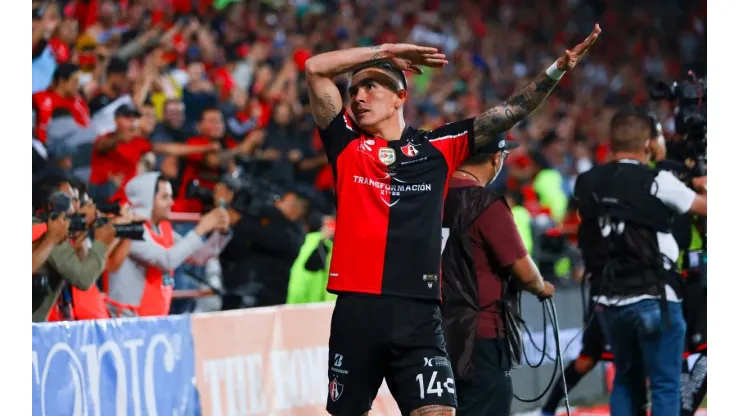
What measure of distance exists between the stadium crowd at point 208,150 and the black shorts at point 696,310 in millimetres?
2938

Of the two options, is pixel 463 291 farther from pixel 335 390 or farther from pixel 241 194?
pixel 241 194

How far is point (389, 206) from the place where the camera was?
16.7 ft

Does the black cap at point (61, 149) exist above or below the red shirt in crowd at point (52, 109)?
below

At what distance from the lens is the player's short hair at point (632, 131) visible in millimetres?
7547

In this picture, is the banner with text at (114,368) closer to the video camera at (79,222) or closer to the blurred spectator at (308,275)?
the video camera at (79,222)

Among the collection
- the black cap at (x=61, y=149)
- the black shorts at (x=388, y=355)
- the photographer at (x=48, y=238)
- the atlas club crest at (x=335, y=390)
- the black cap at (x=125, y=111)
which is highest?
the black cap at (x=125, y=111)

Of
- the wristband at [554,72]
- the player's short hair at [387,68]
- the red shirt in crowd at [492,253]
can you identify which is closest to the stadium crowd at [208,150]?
the player's short hair at [387,68]

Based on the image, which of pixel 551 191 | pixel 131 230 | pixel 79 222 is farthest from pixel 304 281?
pixel 551 191

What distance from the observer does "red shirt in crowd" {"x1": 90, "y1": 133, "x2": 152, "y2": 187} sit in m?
9.18

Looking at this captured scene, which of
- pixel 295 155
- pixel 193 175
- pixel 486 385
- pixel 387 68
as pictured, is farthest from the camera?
pixel 295 155

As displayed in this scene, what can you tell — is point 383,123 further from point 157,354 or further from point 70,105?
point 70,105

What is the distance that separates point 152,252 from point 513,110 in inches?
149

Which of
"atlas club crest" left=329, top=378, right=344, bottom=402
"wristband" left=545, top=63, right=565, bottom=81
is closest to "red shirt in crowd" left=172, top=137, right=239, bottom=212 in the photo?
"atlas club crest" left=329, top=378, right=344, bottom=402

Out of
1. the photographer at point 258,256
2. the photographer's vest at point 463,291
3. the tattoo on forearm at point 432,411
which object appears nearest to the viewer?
the tattoo on forearm at point 432,411
